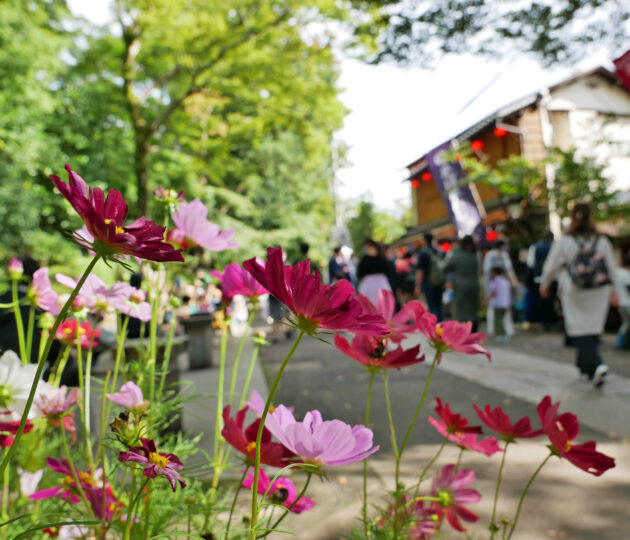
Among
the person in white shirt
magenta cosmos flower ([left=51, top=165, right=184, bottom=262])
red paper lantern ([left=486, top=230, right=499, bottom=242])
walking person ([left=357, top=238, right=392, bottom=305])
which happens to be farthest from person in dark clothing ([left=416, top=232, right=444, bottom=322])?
magenta cosmos flower ([left=51, top=165, right=184, bottom=262])

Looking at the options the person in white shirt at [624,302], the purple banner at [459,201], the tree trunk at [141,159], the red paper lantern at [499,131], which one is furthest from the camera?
the red paper lantern at [499,131]

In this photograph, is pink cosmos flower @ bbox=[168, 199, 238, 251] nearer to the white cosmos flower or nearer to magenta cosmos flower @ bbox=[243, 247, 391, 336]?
the white cosmos flower

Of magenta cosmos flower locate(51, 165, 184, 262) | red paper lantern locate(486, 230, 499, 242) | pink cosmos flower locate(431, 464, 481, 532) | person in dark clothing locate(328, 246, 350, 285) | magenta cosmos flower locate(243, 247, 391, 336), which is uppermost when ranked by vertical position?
red paper lantern locate(486, 230, 499, 242)

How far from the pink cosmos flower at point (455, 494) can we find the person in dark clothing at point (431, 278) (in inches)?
315

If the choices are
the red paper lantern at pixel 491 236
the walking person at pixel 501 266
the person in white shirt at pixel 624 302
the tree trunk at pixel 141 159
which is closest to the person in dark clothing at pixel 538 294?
the walking person at pixel 501 266

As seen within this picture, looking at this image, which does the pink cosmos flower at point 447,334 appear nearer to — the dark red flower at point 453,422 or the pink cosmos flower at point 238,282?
the dark red flower at point 453,422

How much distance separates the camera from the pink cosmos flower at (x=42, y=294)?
802 mm

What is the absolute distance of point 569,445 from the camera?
0.68 m

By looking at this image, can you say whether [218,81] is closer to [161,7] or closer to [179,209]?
[161,7]

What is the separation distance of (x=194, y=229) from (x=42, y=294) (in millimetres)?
266

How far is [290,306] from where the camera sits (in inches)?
17.7

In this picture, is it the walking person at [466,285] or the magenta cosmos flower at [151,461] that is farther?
the walking person at [466,285]

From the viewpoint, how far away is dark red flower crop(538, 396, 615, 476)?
0.64m

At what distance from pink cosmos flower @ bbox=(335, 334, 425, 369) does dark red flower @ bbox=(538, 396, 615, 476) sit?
0.18 meters
